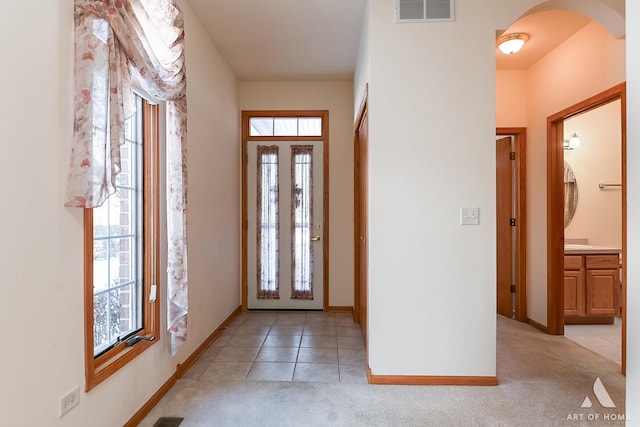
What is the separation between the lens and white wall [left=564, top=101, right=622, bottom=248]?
425 cm

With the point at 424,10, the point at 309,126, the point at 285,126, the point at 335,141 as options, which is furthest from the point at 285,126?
the point at 424,10

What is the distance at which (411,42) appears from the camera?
2.45 metres

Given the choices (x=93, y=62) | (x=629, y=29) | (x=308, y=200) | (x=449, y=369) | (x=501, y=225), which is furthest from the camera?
(x=308, y=200)

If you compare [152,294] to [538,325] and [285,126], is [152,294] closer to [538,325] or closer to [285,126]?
[285,126]

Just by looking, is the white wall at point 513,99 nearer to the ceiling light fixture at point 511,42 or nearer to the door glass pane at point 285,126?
the ceiling light fixture at point 511,42

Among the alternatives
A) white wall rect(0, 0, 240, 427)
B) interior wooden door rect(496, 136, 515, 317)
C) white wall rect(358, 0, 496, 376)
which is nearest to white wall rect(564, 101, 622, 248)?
interior wooden door rect(496, 136, 515, 317)

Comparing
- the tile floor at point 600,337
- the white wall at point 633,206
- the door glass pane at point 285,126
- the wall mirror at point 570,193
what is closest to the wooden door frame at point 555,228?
the tile floor at point 600,337

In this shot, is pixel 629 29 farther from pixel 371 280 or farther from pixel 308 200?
pixel 308 200

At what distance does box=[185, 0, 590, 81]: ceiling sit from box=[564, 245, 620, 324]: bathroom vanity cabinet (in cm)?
215

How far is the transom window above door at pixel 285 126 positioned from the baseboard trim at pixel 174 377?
7.59 ft

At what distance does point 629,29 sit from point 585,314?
12.8 feet

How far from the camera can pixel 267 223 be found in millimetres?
4430

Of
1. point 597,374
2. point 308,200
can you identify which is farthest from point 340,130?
point 597,374

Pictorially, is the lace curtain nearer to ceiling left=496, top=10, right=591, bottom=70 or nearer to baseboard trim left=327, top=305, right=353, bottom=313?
baseboard trim left=327, top=305, right=353, bottom=313
